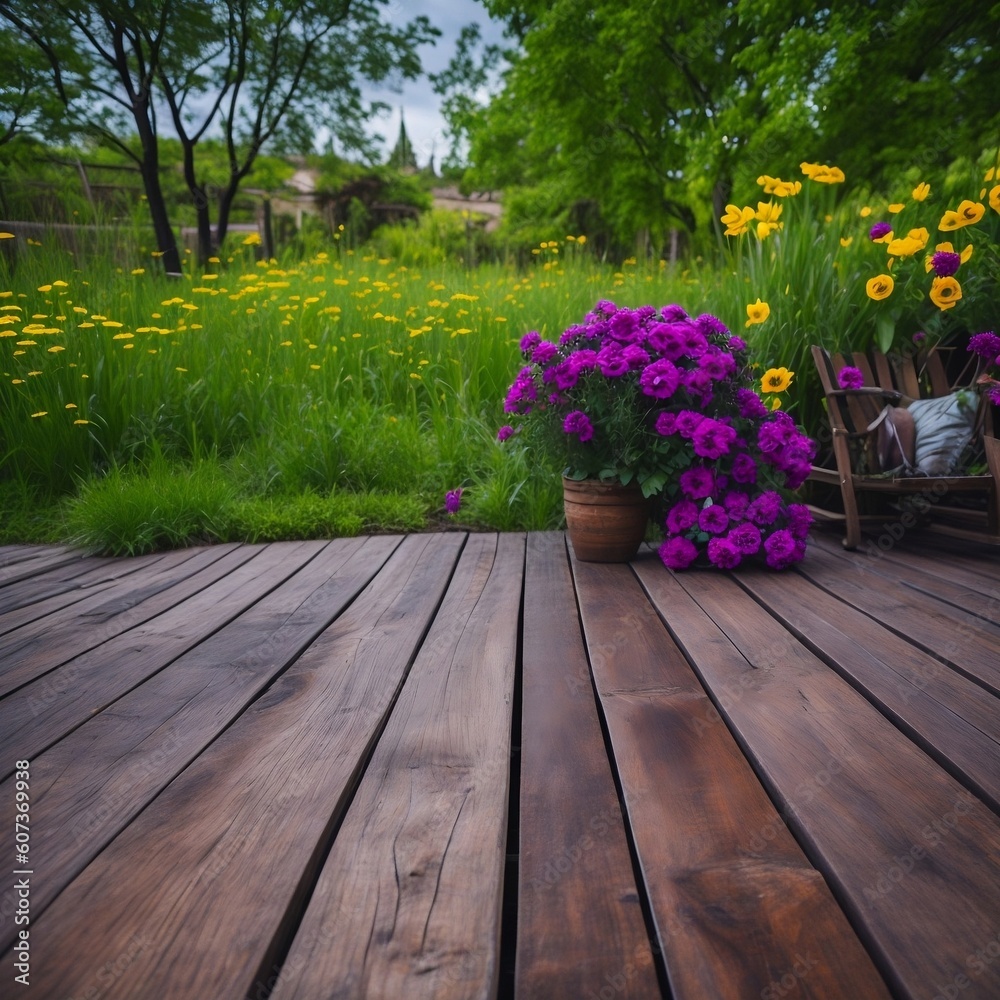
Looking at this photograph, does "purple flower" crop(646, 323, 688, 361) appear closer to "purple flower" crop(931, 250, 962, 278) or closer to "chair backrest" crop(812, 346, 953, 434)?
"chair backrest" crop(812, 346, 953, 434)

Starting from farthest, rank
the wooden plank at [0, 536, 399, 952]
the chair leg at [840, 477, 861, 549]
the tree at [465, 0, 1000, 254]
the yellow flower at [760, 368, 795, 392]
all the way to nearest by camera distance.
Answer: the tree at [465, 0, 1000, 254]
the yellow flower at [760, 368, 795, 392]
the chair leg at [840, 477, 861, 549]
the wooden plank at [0, 536, 399, 952]

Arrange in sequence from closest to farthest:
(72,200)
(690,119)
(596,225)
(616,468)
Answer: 1. (616,468)
2. (72,200)
3. (690,119)
4. (596,225)

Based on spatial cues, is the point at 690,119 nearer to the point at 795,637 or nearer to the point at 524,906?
the point at 795,637

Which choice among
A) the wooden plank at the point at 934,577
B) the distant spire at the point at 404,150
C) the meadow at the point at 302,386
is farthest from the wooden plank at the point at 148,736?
the distant spire at the point at 404,150

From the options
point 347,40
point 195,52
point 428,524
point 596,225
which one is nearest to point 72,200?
point 195,52

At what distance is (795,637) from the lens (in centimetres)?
182

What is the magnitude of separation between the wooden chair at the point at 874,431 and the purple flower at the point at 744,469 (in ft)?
1.54

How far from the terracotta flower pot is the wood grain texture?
100 centimetres

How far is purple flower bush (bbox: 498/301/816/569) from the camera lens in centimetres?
243

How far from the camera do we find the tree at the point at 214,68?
7480 mm

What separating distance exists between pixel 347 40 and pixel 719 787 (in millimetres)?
11271

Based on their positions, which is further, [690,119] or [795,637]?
[690,119]

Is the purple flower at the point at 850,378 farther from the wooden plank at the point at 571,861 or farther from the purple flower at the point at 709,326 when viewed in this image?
the wooden plank at the point at 571,861

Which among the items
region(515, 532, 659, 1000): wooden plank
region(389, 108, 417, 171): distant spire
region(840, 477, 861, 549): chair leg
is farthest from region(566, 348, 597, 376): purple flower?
region(389, 108, 417, 171): distant spire
